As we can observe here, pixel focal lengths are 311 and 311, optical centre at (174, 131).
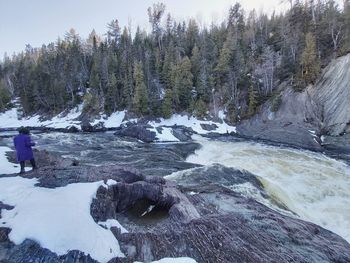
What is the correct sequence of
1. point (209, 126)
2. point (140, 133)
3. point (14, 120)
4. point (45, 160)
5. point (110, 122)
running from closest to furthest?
1. point (45, 160)
2. point (140, 133)
3. point (209, 126)
4. point (110, 122)
5. point (14, 120)

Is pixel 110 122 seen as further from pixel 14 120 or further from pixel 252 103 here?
pixel 14 120

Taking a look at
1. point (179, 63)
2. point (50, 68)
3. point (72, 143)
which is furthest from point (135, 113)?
point (50, 68)

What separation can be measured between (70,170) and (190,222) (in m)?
4.88

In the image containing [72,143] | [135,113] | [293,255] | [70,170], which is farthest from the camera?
[135,113]

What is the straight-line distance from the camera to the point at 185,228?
8.34m

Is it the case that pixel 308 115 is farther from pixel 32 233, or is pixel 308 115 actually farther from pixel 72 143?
pixel 32 233

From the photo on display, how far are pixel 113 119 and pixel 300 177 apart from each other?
144 ft

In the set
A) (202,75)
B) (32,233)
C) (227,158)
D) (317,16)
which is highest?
(317,16)

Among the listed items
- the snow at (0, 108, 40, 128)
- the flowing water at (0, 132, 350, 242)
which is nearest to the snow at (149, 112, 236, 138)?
the flowing water at (0, 132, 350, 242)

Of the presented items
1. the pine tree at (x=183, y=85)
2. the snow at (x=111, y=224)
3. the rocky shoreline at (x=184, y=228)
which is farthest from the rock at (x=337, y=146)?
the pine tree at (x=183, y=85)

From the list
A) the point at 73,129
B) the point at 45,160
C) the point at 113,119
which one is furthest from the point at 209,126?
the point at 45,160

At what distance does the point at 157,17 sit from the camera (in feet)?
287

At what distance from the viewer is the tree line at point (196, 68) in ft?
170

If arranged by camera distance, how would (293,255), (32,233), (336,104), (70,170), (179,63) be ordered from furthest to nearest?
1. (179,63)
2. (336,104)
3. (70,170)
4. (293,255)
5. (32,233)
